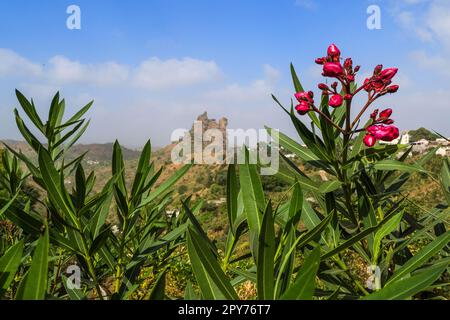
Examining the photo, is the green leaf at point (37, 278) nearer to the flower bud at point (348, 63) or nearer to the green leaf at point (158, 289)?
the green leaf at point (158, 289)

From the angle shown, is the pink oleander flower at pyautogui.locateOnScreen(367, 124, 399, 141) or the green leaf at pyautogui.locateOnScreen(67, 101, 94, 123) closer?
the pink oleander flower at pyautogui.locateOnScreen(367, 124, 399, 141)

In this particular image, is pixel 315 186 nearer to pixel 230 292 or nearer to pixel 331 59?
pixel 331 59

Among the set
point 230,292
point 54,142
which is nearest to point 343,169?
point 230,292

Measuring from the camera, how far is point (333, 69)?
122cm

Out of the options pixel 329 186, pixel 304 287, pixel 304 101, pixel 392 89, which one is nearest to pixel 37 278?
pixel 304 287

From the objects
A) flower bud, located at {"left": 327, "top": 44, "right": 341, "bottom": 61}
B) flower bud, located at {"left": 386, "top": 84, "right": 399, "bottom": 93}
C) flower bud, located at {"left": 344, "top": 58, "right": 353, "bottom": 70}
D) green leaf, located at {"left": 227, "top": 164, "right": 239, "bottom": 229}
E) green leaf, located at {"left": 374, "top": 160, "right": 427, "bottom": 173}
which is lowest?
green leaf, located at {"left": 227, "top": 164, "right": 239, "bottom": 229}

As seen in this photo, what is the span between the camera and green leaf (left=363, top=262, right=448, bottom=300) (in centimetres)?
62

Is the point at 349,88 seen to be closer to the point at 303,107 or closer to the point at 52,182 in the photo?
the point at 303,107

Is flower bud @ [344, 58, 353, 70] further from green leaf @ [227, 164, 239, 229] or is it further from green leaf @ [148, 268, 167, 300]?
green leaf @ [148, 268, 167, 300]

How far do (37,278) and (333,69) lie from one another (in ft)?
3.33

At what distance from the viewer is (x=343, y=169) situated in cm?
118

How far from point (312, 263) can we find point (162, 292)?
24cm

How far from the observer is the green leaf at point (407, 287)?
622mm

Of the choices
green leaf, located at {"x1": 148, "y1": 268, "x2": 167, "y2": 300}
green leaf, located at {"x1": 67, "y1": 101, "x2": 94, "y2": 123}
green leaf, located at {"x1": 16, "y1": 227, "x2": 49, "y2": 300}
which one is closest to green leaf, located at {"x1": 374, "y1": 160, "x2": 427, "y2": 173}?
green leaf, located at {"x1": 148, "y1": 268, "x2": 167, "y2": 300}
